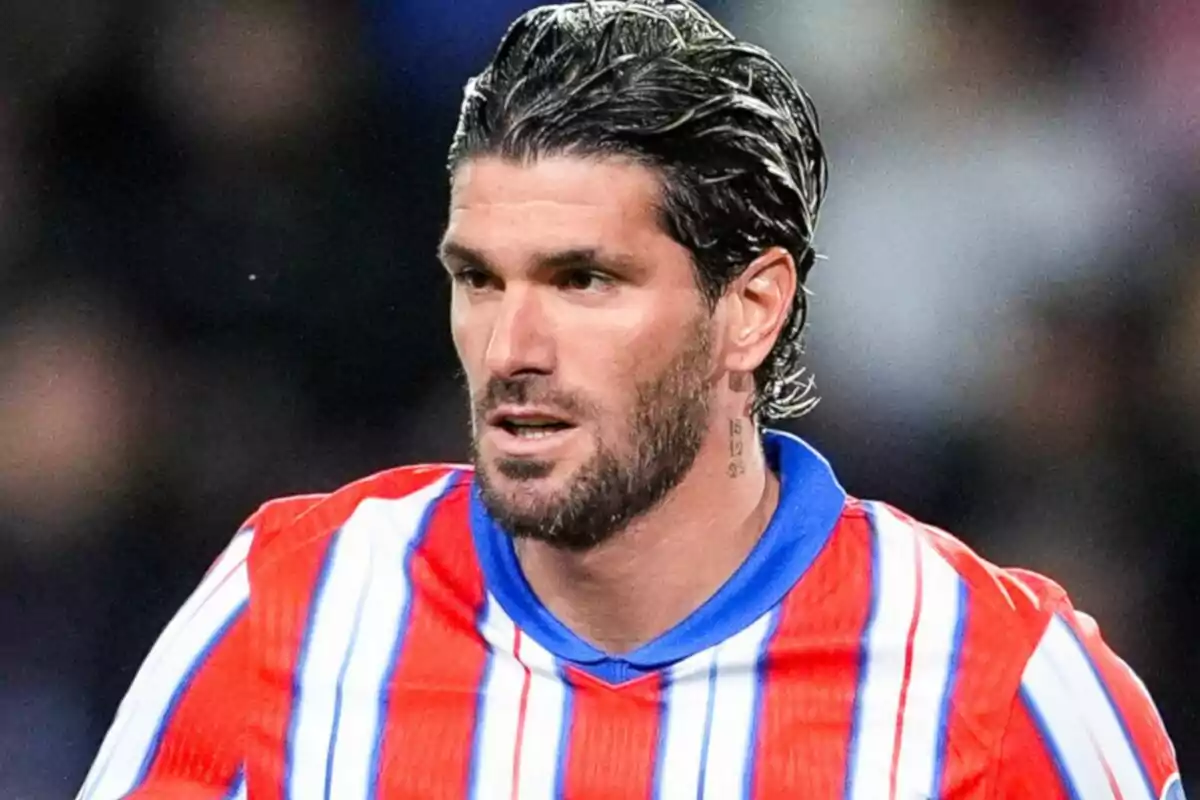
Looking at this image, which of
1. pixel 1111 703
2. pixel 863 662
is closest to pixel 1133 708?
pixel 1111 703

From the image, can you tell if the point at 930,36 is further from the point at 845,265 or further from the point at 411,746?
the point at 411,746

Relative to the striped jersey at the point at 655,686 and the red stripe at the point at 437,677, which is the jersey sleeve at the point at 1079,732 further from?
the red stripe at the point at 437,677

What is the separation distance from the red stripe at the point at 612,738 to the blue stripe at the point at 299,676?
0.23 metres

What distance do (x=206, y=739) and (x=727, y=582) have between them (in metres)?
0.46

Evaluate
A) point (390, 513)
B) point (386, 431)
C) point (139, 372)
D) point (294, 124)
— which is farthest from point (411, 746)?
point (294, 124)

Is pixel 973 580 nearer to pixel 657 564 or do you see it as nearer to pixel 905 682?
pixel 905 682

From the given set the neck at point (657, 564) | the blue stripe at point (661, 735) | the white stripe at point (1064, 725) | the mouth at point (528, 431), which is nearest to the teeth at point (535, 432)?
the mouth at point (528, 431)

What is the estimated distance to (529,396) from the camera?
1.12m

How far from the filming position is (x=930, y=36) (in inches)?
55.9

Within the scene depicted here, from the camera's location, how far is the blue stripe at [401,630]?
1203 mm

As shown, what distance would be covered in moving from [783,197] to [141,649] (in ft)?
2.57

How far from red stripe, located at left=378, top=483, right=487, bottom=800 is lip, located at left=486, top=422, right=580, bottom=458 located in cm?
16

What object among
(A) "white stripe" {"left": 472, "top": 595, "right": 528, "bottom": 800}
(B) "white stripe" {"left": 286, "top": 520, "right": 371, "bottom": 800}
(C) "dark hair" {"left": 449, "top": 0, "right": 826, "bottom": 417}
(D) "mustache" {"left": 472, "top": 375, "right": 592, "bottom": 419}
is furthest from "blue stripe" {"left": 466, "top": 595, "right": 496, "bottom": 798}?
(C) "dark hair" {"left": 449, "top": 0, "right": 826, "bottom": 417}

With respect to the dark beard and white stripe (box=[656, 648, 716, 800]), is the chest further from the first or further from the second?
the dark beard
